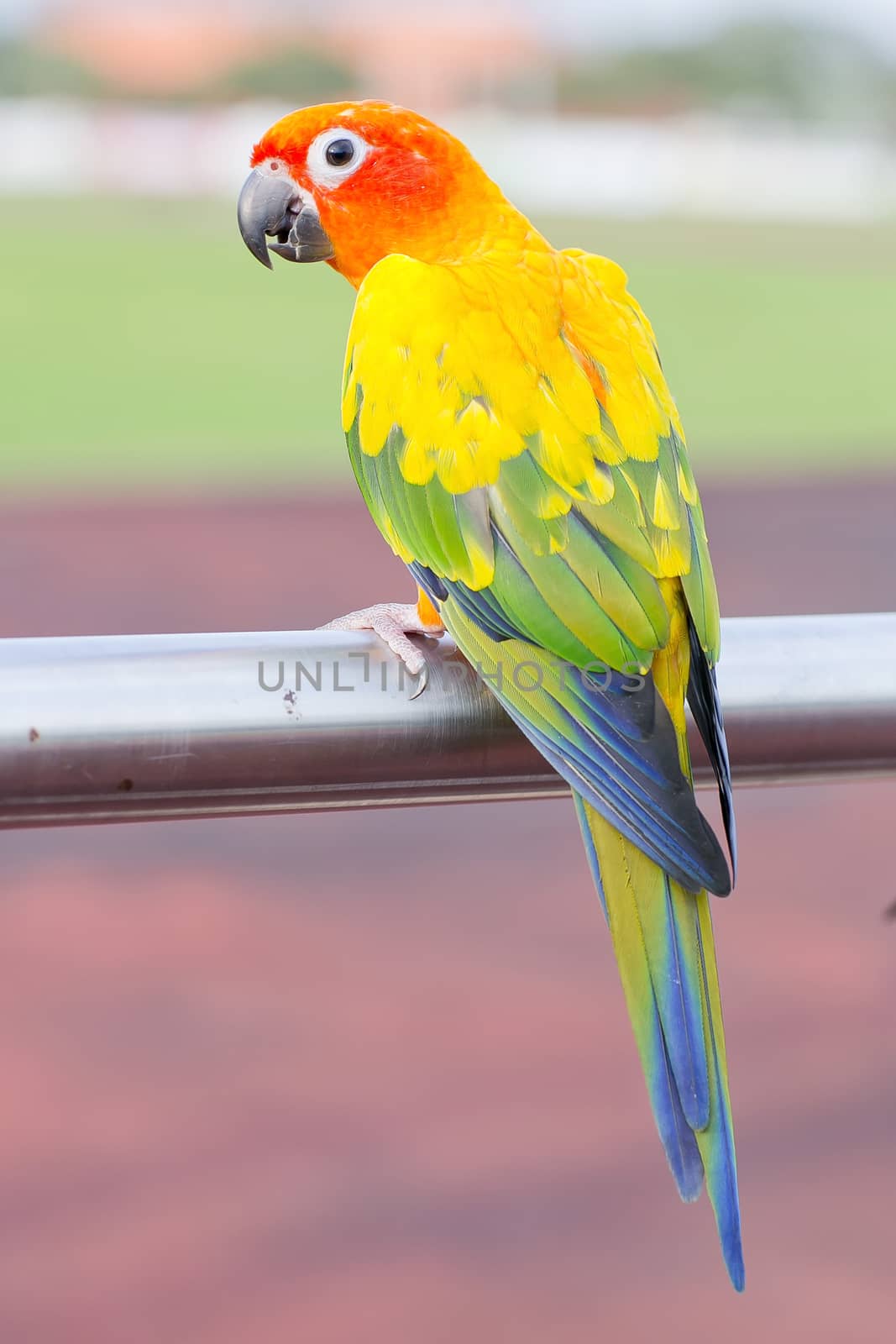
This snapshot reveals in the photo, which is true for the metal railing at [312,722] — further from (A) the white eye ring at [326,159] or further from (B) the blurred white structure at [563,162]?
(B) the blurred white structure at [563,162]

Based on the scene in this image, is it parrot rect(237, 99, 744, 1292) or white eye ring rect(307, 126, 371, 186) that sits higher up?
white eye ring rect(307, 126, 371, 186)

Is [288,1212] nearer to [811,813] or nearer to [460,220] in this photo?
[460,220]

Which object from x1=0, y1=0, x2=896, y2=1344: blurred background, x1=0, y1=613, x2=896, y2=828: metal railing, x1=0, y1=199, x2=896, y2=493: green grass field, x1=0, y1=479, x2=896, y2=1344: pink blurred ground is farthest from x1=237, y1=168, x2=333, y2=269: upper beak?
x1=0, y1=199, x2=896, y2=493: green grass field

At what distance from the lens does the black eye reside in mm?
1185

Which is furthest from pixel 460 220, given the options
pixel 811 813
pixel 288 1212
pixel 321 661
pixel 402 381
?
pixel 811 813

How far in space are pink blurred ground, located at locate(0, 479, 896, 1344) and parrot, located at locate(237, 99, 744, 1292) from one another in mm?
1442

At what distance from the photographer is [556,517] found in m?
0.91

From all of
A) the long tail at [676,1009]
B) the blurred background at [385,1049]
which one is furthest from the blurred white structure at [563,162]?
the long tail at [676,1009]

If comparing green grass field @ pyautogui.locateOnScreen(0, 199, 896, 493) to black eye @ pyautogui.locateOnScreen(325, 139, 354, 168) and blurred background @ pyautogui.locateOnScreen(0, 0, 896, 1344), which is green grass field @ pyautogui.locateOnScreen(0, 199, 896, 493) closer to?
blurred background @ pyautogui.locateOnScreen(0, 0, 896, 1344)

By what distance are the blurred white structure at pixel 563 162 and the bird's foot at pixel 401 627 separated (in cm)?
2883

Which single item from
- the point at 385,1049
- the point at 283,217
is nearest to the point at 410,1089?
the point at 385,1049

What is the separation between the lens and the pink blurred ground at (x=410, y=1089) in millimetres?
2039

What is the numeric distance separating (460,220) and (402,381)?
25 centimetres

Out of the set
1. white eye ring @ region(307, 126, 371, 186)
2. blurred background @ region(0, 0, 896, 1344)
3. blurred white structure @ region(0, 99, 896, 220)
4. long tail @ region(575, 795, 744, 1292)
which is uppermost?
blurred white structure @ region(0, 99, 896, 220)
